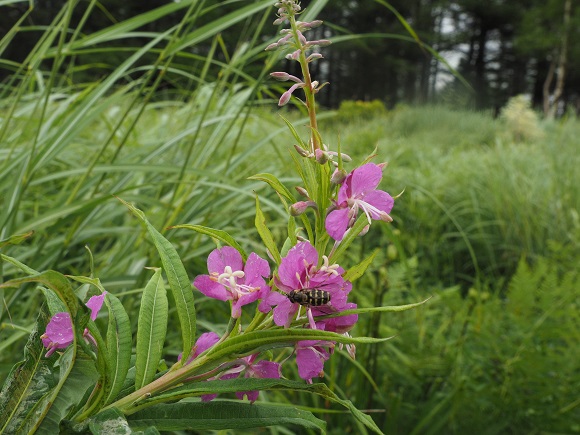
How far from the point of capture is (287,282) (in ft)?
1.08

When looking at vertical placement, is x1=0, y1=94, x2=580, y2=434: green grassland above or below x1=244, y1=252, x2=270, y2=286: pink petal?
below

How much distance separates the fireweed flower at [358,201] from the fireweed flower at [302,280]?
19mm

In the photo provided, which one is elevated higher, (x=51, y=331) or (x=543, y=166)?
(x=51, y=331)

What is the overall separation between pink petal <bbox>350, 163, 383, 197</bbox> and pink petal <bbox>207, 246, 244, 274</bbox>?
77 millimetres

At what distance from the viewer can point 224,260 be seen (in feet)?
1.20

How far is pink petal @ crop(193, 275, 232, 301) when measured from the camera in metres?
0.36

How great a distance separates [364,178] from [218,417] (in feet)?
0.51

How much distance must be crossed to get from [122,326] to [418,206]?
9.22 feet

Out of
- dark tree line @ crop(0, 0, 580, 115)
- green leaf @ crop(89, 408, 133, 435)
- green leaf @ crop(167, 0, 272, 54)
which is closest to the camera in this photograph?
green leaf @ crop(89, 408, 133, 435)

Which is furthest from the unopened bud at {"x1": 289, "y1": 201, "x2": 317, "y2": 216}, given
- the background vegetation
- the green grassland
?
the green grassland

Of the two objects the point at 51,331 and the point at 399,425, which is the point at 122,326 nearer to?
the point at 51,331

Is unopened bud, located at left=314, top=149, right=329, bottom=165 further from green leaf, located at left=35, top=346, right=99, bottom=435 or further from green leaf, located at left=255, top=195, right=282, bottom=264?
green leaf, located at left=35, top=346, right=99, bottom=435

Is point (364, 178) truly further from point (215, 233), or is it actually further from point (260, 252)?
point (260, 252)

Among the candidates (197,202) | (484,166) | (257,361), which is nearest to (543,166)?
(484,166)
